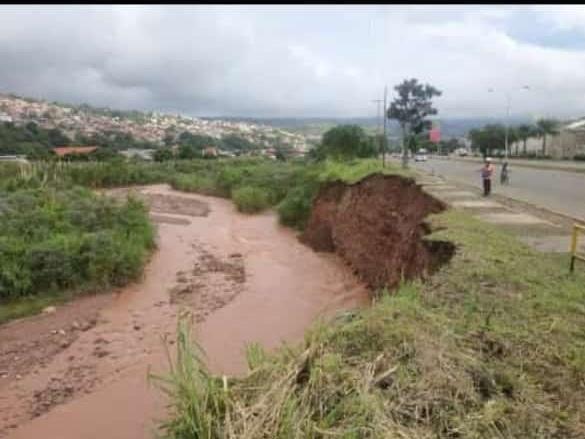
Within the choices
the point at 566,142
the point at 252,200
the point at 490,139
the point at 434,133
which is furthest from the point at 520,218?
the point at 490,139

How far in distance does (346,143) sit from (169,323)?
3252 cm

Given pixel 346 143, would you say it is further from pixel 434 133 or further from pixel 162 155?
pixel 162 155

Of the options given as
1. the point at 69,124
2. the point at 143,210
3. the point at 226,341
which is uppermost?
the point at 69,124

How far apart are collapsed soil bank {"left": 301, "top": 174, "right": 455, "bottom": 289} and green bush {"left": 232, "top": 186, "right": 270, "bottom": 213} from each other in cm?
923

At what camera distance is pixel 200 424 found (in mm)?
4266

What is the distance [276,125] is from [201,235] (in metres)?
89.1

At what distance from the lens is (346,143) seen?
45.0 metres

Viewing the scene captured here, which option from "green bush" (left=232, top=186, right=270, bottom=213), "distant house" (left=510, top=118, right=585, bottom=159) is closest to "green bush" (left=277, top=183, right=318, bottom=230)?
"green bush" (left=232, top=186, right=270, bottom=213)

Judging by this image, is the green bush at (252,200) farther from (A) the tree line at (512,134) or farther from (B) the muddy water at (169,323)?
(A) the tree line at (512,134)

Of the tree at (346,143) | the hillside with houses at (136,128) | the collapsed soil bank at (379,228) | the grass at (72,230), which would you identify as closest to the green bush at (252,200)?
the grass at (72,230)

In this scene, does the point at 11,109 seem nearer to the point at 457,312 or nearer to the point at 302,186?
the point at 302,186

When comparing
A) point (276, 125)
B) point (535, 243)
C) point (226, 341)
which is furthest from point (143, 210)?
point (276, 125)

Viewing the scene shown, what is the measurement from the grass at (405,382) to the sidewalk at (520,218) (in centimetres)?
478

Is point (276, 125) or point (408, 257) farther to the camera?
point (276, 125)
